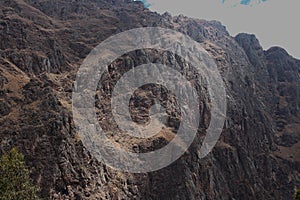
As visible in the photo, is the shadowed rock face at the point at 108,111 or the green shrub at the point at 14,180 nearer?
the green shrub at the point at 14,180

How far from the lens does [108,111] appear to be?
87688mm

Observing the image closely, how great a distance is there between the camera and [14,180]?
34688 millimetres

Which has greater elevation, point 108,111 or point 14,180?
point 14,180

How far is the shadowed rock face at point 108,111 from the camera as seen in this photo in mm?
65562

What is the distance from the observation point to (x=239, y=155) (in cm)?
10156

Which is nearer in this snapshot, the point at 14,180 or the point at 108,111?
the point at 14,180

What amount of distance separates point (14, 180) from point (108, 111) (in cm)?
5327

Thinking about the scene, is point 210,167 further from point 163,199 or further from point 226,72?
point 226,72

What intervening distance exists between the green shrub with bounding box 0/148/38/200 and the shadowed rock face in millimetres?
23351

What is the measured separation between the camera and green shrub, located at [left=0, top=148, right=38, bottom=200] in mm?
33791

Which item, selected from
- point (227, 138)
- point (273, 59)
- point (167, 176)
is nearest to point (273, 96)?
point (273, 59)

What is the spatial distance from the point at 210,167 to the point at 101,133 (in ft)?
88.8

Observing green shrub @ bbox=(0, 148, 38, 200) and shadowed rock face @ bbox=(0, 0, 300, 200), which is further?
shadowed rock face @ bbox=(0, 0, 300, 200)

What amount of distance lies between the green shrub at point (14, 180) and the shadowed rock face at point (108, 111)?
76.6 ft
